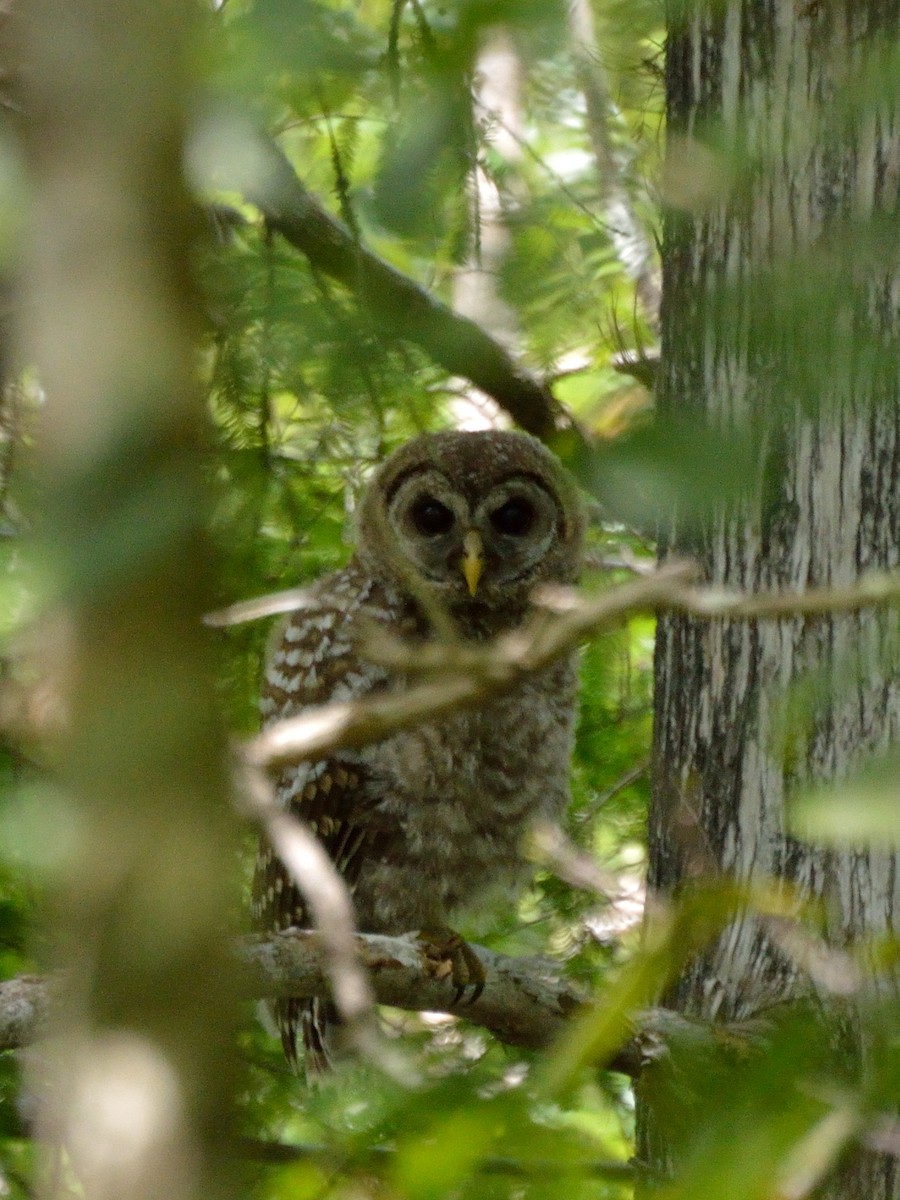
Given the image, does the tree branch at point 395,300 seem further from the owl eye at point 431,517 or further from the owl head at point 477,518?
the owl eye at point 431,517

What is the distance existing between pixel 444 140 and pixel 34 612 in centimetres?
36

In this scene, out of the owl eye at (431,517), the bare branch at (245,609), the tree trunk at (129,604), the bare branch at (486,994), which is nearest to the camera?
the tree trunk at (129,604)

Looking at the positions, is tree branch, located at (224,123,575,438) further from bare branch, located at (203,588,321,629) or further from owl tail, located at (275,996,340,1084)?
owl tail, located at (275,996,340,1084)

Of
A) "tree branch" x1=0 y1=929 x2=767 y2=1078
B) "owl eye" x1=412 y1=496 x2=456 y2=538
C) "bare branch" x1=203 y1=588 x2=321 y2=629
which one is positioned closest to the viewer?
"bare branch" x1=203 y1=588 x2=321 y2=629

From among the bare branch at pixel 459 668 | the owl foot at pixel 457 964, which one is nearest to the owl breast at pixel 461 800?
the owl foot at pixel 457 964

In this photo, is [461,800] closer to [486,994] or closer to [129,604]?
[486,994]

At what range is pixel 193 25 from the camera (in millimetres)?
764

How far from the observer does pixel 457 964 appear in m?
2.63

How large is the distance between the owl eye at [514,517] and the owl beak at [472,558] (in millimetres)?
125

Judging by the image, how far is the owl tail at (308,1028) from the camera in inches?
134

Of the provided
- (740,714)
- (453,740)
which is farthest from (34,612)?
(453,740)

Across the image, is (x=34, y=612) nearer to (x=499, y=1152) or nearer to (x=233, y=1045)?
(x=233, y=1045)

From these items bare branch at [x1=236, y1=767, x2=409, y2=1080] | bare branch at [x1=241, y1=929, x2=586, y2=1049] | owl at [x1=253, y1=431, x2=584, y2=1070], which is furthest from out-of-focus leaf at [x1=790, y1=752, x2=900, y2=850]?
owl at [x1=253, y1=431, x2=584, y2=1070]

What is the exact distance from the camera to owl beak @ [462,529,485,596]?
11.3 feet
